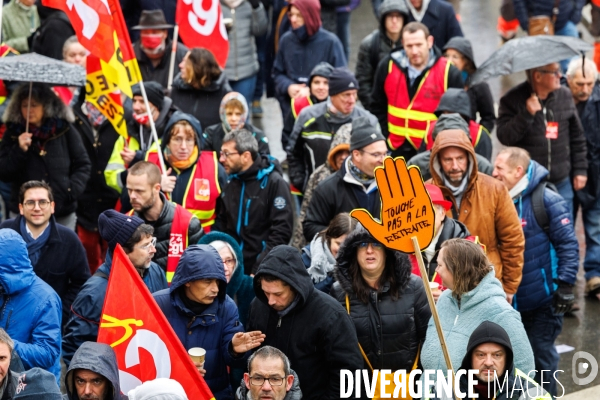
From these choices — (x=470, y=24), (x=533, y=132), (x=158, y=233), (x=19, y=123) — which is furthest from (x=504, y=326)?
(x=470, y=24)

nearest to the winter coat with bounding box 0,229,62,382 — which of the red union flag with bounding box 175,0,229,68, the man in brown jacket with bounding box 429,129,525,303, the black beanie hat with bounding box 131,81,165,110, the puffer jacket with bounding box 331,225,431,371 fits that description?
the puffer jacket with bounding box 331,225,431,371

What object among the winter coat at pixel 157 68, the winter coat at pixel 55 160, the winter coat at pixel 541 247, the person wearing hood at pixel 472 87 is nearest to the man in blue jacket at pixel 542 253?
the winter coat at pixel 541 247

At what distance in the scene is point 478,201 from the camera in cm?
788

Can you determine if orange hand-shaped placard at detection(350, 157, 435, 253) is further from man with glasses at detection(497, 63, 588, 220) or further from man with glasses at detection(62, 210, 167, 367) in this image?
man with glasses at detection(497, 63, 588, 220)

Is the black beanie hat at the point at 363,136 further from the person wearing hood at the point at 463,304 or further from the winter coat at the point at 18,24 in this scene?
the winter coat at the point at 18,24

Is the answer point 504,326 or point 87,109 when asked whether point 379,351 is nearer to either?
point 504,326

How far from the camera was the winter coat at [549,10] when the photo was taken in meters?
14.1

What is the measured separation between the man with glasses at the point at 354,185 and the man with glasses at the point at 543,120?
1.95 meters

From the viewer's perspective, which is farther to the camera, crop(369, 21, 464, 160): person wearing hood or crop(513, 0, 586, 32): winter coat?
crop(513, 0, 586, 32): winter coat

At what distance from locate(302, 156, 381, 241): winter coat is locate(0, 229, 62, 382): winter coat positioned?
2236 mm

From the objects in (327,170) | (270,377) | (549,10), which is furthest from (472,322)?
(549,10)

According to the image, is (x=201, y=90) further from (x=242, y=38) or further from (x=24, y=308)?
(x=24, y=308)

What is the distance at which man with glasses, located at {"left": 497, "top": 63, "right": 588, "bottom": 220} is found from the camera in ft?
32.3

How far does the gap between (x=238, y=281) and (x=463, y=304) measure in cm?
199
